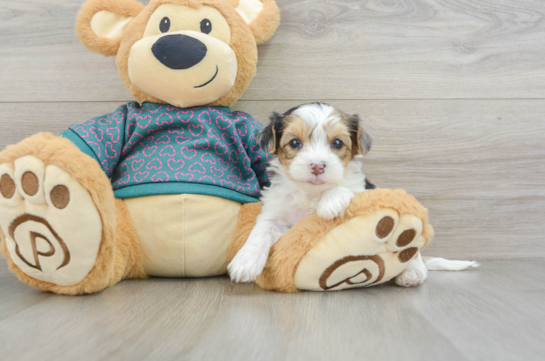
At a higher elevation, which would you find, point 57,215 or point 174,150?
point 174,150

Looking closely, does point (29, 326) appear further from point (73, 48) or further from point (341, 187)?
point (73, 48)

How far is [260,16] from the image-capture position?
1.56 metres

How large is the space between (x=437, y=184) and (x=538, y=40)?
79 cm

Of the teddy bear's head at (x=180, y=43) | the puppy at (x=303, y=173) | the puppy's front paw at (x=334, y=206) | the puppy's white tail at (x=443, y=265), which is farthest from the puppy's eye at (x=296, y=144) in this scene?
the puppy's white tail at (x=443, y=265)

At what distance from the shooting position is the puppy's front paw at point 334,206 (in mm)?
1189

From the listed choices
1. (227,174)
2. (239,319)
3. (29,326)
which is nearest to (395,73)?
(227,174)

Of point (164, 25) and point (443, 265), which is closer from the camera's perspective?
point (164, 25)

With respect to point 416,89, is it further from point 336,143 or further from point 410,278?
point 410,278

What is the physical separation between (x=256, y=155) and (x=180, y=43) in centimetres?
49

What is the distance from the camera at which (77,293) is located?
3.93ft

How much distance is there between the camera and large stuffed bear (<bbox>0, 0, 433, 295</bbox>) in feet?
3.65

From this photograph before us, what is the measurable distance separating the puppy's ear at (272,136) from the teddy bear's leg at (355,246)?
11.8 inches

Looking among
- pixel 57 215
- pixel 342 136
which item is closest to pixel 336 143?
pixel 342 136

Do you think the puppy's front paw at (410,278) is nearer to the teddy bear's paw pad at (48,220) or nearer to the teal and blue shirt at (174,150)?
the teal and blue shirt at (174,150)
